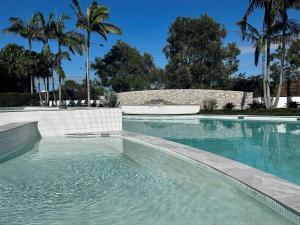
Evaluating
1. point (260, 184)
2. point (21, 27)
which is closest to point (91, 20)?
point (21, 27)

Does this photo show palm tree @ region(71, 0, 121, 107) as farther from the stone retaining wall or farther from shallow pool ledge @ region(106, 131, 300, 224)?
shallow pool ledge @ region(106, 131, 300, 224)

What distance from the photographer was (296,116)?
2047 cm

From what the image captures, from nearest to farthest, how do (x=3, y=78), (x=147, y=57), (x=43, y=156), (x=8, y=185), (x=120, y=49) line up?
(x=8, y=185) → (x=43, y=156) → (x=3, y=78) → (x=120, y=49) → (x=147, y=57)

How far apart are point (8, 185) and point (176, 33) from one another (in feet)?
115

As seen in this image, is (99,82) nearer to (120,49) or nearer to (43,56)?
(120,49)

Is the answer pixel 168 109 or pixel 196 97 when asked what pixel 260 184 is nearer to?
pixel 168 109

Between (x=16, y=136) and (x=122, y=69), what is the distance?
43308 mm

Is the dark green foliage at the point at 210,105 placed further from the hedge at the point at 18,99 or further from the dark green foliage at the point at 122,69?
the dark green foliage at the point at 122,69

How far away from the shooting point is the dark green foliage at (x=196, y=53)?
38188 millimetres

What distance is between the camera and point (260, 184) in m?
5.37

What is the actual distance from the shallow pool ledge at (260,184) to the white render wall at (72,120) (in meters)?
6.67

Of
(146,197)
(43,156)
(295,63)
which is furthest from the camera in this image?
(295,63)

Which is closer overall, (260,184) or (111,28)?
(260,184)

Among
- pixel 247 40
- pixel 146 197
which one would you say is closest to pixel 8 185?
pixel 146 197
